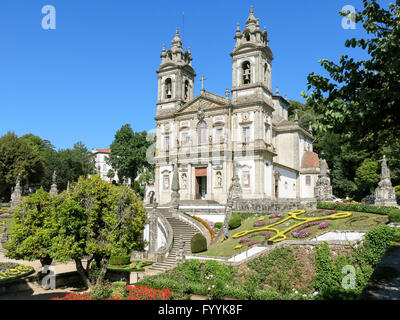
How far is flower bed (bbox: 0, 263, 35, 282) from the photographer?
723 inches

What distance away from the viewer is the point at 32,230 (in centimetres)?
1639

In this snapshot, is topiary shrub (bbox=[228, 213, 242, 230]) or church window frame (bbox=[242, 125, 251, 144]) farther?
church window frame (bbox=[242, 125, 251, 144])

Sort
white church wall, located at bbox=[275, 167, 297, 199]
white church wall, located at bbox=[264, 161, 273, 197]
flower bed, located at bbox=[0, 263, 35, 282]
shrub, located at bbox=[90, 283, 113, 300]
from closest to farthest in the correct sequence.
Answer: shrub, located at bbox=[90, 283, 113, 300], flower bed, located at bbox=[0, 263, 35, 282], white church wall, located at bbox=[264, 161, 273, 197], white church wall, located at bbox=[275, 167, 297, 199]

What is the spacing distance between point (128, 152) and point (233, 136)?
25.2 metres

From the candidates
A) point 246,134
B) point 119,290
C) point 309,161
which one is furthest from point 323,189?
point 119,290

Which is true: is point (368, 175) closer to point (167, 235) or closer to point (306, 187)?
point (306, 187)

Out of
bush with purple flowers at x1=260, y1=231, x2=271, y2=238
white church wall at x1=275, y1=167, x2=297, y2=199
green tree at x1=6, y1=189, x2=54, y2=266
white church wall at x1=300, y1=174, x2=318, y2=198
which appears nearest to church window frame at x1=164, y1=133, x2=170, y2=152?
white church wall at x1=275, y1=167, x2=297, y2=199

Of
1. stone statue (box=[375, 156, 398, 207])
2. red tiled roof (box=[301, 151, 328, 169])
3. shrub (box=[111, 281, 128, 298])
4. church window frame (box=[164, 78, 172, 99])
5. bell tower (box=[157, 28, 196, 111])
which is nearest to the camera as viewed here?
shrub (box=[111, 281, 128, 298])

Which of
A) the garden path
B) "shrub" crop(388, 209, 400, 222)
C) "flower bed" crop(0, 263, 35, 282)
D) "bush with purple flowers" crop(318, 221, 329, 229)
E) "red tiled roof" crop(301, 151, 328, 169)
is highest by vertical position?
"red tiled roof" crop(301, 151, 328, 169)

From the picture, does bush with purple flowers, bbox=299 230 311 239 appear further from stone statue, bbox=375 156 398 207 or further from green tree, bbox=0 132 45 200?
green tree, bbox=0 132 45 200

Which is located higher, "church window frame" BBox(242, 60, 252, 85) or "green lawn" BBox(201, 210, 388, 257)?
"church window frame" BBox(242, 60, 252, 85)

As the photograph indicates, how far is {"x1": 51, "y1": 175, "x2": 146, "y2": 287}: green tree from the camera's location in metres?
16.0
